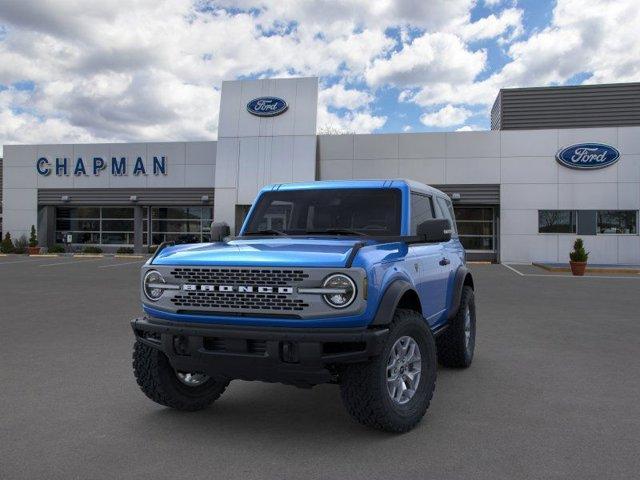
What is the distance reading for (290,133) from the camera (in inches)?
1093

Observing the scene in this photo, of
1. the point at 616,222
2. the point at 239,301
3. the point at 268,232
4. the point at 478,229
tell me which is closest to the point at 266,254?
the point at 239,301

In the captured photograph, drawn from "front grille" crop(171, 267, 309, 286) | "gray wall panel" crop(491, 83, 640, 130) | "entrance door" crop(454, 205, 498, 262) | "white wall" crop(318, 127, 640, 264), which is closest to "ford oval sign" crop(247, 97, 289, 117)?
"white wall" crop(318, 127, 640, 264)

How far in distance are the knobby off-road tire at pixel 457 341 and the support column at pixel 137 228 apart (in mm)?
28559

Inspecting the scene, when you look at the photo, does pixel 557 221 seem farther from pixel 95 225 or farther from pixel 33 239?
pixel 33 239

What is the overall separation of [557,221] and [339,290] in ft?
82.2

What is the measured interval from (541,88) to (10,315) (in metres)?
32.9

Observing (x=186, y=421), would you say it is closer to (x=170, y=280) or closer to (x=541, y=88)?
(x=170, y=280)

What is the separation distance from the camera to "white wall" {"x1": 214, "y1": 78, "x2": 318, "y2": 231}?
27.6m

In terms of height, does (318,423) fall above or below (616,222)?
below

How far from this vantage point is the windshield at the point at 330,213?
5090 mm

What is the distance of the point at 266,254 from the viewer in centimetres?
397

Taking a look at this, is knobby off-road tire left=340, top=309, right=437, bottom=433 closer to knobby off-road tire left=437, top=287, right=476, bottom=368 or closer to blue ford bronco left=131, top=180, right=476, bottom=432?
Answer: blue ford bronco left=131, top=180, right=476, bottom=432

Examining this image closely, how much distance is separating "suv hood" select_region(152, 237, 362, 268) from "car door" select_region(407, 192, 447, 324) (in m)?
0.58

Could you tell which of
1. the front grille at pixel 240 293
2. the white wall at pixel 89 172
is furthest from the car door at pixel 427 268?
the white wall at pixel 89 172
